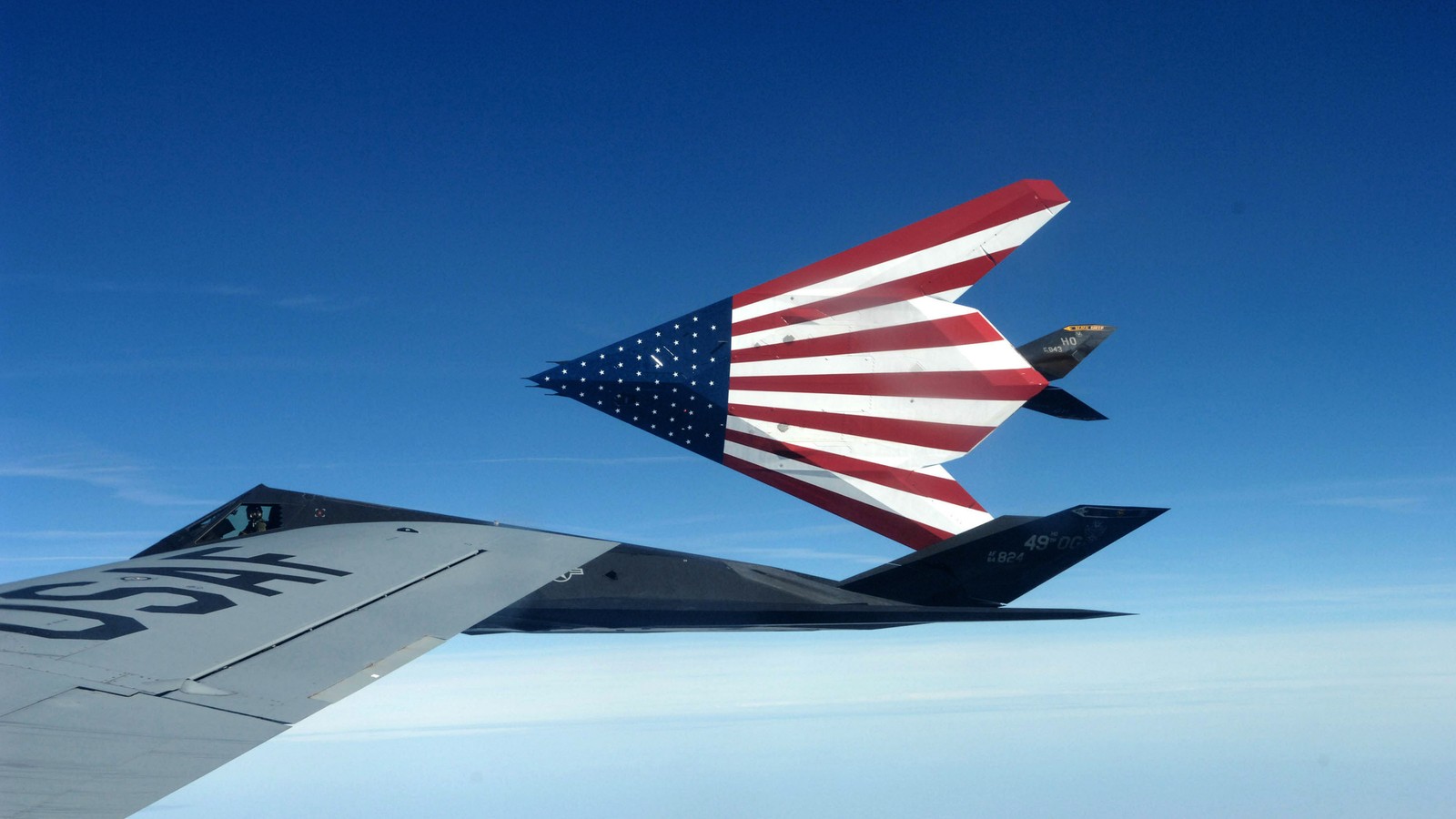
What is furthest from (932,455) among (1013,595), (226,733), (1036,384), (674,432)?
(226,733)

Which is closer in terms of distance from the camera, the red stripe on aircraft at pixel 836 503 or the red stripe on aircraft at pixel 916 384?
the red stripe on aircraft at pixel 836 503

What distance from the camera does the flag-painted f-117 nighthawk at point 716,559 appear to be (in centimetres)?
632

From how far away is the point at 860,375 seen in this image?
45.1ft

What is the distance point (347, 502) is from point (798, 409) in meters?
6.98

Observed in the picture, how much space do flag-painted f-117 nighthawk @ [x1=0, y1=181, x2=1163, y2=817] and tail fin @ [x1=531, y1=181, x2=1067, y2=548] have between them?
0.10 ft

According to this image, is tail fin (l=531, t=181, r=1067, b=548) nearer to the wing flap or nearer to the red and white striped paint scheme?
A: the red and white striped paint scheme

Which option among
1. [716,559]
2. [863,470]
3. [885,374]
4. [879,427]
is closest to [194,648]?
[716,559]

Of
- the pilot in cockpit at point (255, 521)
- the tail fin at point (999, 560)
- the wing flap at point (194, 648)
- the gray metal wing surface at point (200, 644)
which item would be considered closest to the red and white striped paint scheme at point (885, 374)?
the tail fin at point (999, 560)

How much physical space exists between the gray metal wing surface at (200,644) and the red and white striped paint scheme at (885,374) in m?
4.23

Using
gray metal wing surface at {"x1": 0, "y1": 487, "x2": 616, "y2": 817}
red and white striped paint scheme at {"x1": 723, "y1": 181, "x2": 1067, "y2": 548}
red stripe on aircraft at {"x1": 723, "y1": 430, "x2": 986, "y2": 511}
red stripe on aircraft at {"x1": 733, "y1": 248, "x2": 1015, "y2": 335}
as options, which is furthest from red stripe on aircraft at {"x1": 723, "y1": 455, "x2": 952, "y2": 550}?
gray metal wing surface at {"x1": 0, "y1": 487, "x2": 616, "y2": 817}

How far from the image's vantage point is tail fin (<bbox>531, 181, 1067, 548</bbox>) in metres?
13.4

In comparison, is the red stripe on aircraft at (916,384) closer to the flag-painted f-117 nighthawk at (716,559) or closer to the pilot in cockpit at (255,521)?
the flag-painted f-117 nighthawk at (716,559)

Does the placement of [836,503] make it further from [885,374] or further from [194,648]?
[194,648]

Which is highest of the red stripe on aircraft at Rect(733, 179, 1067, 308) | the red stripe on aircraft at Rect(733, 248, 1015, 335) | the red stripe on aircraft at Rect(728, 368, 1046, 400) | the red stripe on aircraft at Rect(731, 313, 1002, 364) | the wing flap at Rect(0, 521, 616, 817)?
the red stripe on aircraft at Rect(733, 179, 1067, 308)
